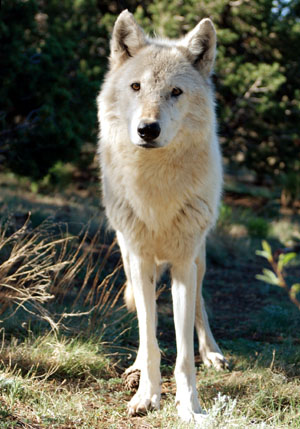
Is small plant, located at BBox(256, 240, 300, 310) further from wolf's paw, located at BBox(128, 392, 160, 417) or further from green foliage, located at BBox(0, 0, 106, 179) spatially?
green foliage, located at BBox(0, 0, 106, 179)

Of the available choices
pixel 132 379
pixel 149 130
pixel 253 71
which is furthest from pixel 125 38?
pixel 253 71

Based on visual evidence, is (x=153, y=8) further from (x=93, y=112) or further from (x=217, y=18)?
(x=93, y=112)

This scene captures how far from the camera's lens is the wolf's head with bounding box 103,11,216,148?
2.96 meters

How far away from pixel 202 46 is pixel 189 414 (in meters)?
2.46

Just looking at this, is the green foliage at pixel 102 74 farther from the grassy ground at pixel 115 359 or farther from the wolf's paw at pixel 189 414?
the wolf's paw at pixel 189 414

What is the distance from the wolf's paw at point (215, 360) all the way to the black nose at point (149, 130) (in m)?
2.05

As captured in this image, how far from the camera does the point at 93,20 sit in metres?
9.16

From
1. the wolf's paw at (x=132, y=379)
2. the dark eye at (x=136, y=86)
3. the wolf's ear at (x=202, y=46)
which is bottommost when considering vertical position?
the wolf's paw at (x=132, y=379)

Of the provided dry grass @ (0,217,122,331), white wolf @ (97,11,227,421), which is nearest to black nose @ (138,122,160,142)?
white wolf @ (97,11,227,421)

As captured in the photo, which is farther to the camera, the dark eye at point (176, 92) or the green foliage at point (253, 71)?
the green foliage at point (253, 71)

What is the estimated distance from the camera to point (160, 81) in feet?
10.3

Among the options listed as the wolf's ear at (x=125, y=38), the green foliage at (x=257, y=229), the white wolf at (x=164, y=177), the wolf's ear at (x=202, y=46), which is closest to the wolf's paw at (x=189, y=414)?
the white wolf at (x=164, y=177)

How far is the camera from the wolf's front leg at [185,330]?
3146 mm

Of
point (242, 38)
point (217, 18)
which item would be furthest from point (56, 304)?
point (242, 38)
